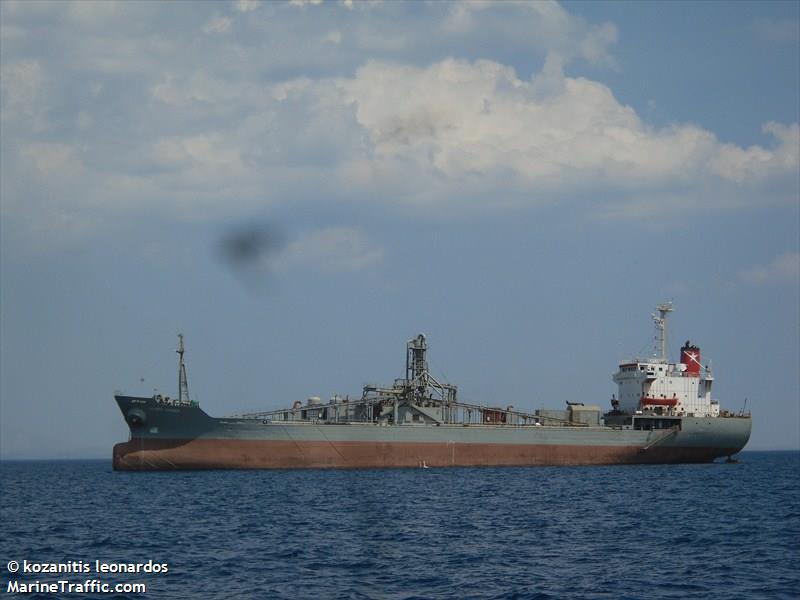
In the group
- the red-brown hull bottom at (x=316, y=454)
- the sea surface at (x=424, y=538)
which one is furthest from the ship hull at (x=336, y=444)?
the sea surface at (x=424, y=538)

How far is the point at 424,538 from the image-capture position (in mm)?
29203

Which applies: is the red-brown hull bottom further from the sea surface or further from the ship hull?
the sea surface

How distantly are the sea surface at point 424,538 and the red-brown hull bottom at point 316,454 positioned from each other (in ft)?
27.9

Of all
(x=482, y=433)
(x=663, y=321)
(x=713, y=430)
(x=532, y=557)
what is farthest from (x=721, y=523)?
(x=663, y=321)

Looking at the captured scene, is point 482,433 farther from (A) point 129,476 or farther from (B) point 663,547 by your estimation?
(B) point 663,547

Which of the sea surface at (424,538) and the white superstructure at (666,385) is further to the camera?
the white superstructure at (666,385)

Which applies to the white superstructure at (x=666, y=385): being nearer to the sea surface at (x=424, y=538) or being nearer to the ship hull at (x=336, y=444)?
the ship hull at (x=336, y=444)

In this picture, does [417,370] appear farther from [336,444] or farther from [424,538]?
[424,538]

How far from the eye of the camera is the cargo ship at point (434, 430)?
59.9m

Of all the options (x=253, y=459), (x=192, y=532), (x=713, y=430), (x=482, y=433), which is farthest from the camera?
(x=713, y=430)

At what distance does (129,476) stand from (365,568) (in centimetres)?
4029

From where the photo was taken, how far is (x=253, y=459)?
60125 mm

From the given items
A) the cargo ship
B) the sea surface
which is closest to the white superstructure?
the cargo ship

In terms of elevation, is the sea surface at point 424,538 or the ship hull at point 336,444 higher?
the ship hull at point 336,444
